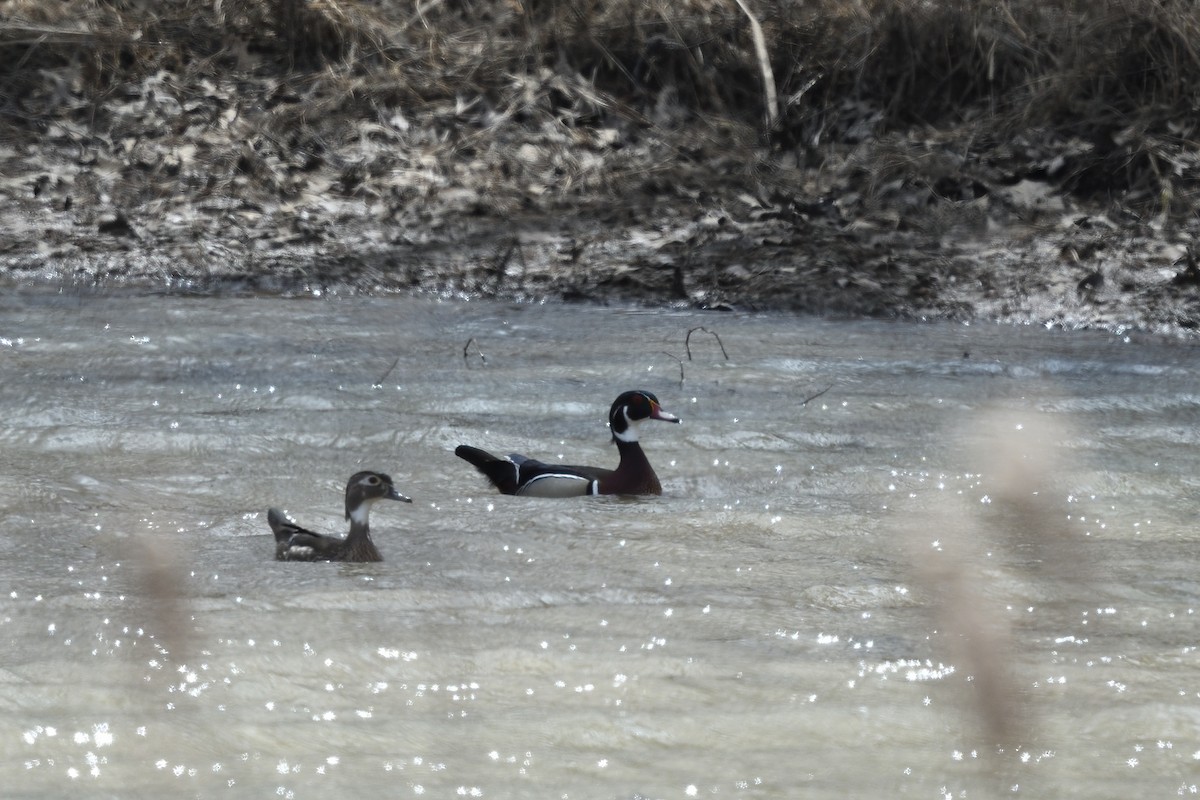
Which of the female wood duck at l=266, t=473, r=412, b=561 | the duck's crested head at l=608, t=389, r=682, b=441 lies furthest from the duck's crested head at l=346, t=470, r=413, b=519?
the duck's crested head at l=608, t=389, r=682, b=441

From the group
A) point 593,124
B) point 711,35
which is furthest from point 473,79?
point 711,35

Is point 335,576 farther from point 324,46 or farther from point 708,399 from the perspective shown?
A: point 324,46

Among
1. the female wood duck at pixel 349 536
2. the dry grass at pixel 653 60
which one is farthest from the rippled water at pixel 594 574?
the dry grass at pixel 653 60

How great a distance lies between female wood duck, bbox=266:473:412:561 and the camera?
475 centimetres

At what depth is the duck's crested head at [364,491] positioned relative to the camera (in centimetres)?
496

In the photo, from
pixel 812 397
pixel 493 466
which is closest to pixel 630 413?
pixel 493 466

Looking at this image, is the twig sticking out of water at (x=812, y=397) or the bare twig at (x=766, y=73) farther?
the bare twig at (x=766, y=73)

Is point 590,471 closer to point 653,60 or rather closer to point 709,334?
point 709,334

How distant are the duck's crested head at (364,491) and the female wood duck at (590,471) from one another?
890mm

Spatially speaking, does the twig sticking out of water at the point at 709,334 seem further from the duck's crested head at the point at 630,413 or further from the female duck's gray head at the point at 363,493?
the female duck's gray head at the point at 363,493

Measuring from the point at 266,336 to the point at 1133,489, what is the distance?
4.50 metres

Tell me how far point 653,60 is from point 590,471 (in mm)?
6443

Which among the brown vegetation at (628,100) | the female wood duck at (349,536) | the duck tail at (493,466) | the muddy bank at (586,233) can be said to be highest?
the brown vegetation at (628,100)

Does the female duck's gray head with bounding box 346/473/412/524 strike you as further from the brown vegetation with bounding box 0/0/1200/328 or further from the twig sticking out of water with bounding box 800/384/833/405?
the brown vegetation with bounding box 0/0/1200/328
